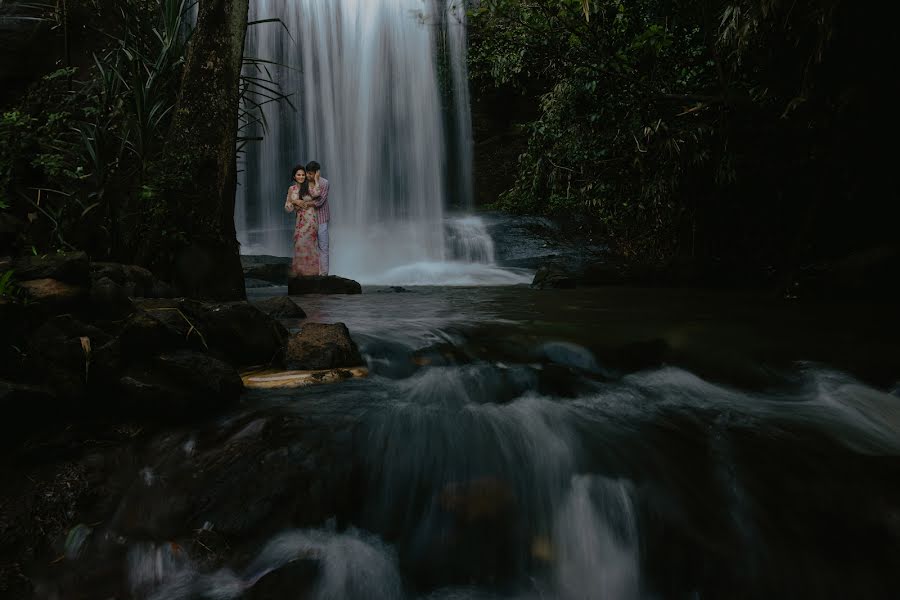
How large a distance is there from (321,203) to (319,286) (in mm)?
1493

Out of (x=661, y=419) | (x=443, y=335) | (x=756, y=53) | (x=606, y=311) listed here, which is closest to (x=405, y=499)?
(x=661, y=419)

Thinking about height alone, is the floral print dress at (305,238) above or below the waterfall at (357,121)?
below

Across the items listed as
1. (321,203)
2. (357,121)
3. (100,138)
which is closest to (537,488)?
(100,138)

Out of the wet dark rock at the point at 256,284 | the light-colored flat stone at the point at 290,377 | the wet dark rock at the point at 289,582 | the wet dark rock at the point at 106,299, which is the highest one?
the wet dark rock at the point at 106,299

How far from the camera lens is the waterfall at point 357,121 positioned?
17.2 metres

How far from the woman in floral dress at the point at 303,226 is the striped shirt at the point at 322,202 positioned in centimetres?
7

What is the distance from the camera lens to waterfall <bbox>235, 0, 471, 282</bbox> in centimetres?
1717

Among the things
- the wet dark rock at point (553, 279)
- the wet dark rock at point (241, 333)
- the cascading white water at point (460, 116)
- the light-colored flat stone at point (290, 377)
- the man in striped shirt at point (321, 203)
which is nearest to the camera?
the light-colored flat stone at point (290, 377)

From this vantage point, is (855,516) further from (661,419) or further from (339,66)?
(339,66)

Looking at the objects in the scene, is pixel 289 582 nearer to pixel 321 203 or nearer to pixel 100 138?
pixel 100 138

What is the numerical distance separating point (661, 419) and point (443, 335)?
1880 mm

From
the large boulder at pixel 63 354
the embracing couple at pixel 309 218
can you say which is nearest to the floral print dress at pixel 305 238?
the embracing couple at pixel 309 218

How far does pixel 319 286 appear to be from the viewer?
895 cm

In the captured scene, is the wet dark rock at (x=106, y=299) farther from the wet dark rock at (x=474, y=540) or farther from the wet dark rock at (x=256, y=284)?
the wet dark rock at (x=256, y=284)
